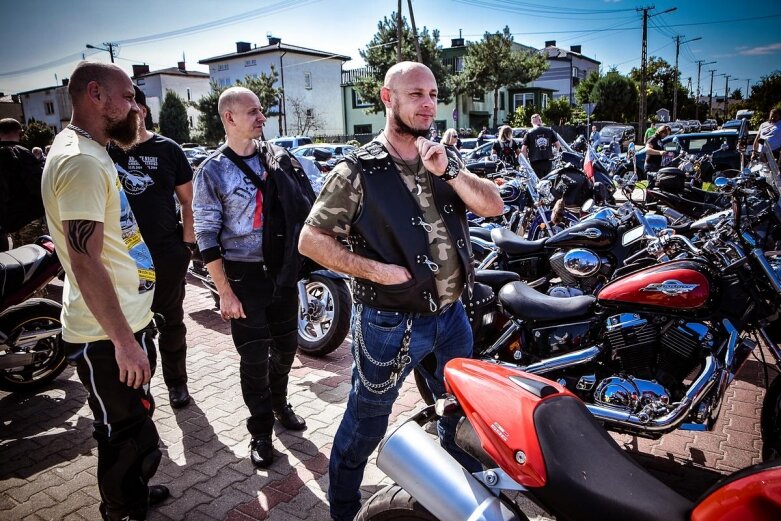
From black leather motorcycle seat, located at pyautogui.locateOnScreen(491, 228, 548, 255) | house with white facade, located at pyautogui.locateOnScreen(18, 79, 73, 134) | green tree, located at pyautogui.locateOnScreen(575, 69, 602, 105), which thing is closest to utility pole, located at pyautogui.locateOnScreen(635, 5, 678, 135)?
green tree, located at pyautogui.locateOnScreen(575, 69, 602, 105)

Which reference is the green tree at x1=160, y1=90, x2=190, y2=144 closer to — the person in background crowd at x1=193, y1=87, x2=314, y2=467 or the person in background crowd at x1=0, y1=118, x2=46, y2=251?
the person in background crowd at x1=0, y1=118, x2=46, y2=251

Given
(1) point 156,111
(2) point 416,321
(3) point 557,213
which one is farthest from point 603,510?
(1) point 156,111

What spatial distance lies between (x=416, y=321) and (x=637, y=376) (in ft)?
4.96

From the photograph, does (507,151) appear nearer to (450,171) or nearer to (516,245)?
(516,245)

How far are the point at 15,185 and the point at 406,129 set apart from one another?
5177mm

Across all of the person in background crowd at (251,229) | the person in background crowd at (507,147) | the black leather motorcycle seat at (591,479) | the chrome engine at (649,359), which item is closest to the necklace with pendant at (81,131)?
the person in background crowd at (251,229)

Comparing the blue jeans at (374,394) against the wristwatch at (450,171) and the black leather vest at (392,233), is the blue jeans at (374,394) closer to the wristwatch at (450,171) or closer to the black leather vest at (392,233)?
the black leather vest at (392,233)

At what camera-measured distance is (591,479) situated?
49.2 inches

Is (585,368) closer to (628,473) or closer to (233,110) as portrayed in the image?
(628,473)

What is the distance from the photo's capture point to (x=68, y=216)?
183 centimetres

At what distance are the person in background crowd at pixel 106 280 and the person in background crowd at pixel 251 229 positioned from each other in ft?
1.97

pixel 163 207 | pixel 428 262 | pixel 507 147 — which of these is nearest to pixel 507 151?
pixel 507 147

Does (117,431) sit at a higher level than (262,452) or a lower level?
higher

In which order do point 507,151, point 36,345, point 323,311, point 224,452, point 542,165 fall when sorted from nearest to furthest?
point 224,452 < point 36,345 < point 323,311 < point 542,165 < point 507,151
